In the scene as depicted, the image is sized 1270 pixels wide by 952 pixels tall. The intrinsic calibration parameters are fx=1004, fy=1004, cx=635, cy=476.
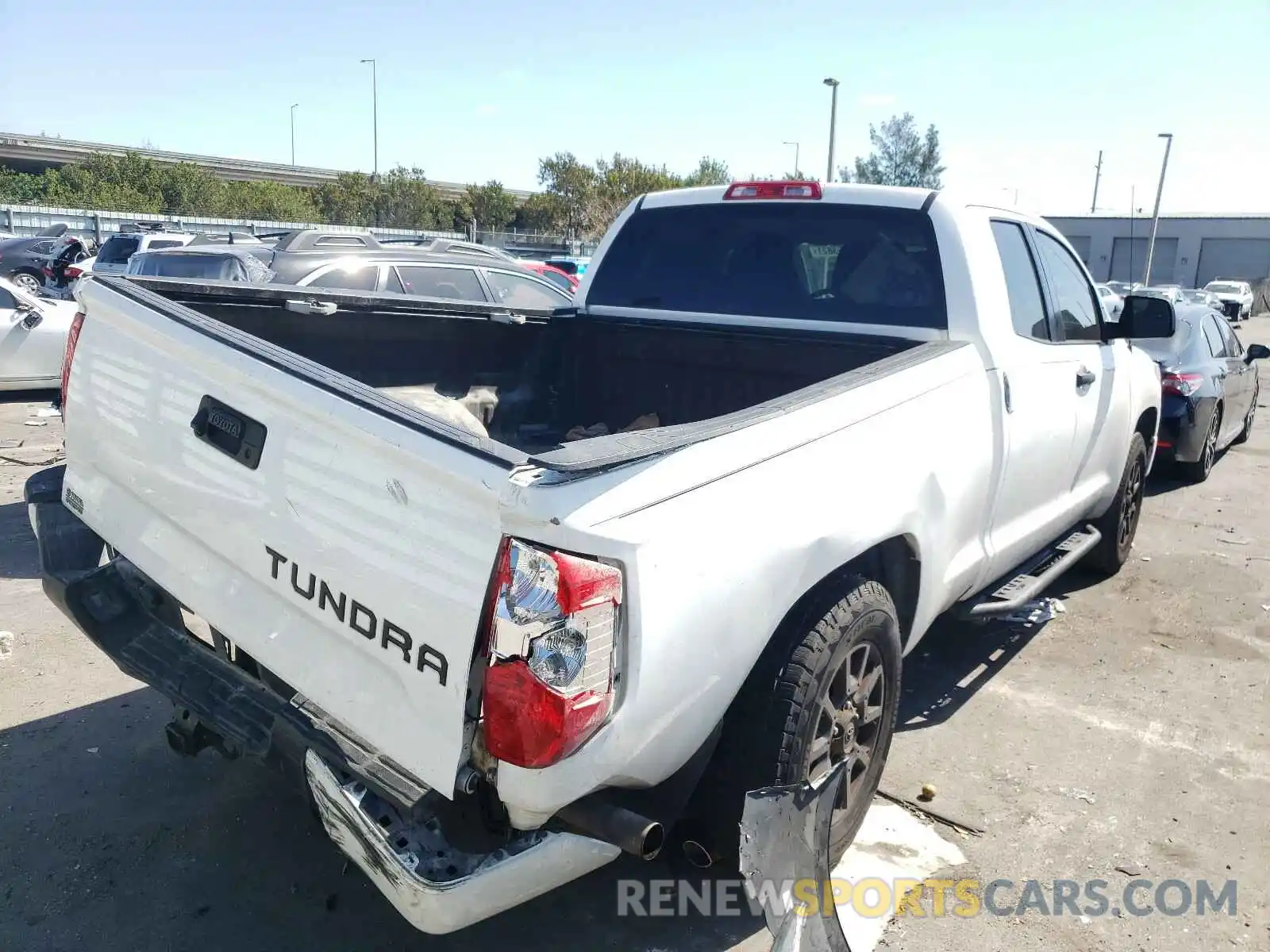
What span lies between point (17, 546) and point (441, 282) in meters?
4.12

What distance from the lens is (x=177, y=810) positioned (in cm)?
342

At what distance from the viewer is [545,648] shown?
1.96m

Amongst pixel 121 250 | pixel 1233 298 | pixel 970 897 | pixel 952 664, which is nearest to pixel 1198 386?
pixel 952 664

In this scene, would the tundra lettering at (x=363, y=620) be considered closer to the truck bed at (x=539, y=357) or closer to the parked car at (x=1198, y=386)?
the truck bed at (x=539, y=357)

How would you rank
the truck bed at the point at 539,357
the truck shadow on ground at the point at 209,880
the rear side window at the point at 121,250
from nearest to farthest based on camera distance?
the truck shadow on ground at the point at 209,880 → the truck bed at the point at 539,357 → the rear side window at the point at 121,250

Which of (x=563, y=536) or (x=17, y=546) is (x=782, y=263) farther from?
(x=17, y=546)

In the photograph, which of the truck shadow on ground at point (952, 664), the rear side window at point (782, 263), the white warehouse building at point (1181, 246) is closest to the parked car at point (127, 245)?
the rear side window at point (782, 263)

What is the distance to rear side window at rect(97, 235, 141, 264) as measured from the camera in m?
16.3

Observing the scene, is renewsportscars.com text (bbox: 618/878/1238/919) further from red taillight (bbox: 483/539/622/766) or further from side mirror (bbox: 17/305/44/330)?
side mirror (bbox: 17/305/44/330)

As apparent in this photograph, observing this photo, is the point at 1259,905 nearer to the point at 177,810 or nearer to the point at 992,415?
the point at 992,415

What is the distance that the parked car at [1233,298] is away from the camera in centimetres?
3919

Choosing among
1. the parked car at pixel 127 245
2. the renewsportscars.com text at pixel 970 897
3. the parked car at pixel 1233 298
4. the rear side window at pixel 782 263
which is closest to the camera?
the renewsportscars.com text at pixel 970 897

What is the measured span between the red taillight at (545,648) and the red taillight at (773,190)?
109 inches

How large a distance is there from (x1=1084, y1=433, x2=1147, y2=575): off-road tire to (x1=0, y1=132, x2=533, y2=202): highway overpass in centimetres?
6035
